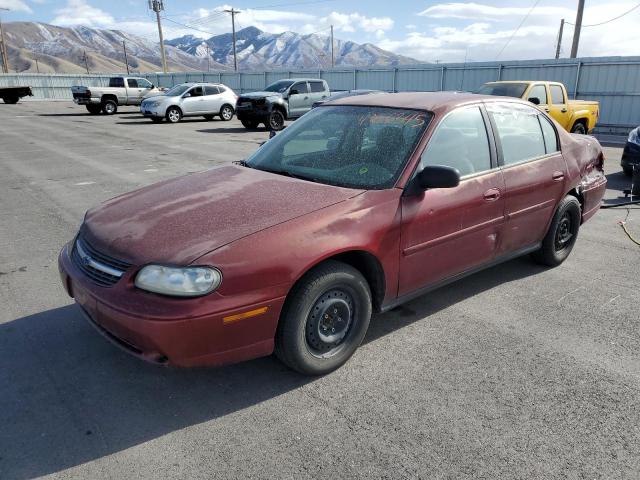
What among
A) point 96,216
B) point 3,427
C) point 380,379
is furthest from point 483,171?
point 3,427

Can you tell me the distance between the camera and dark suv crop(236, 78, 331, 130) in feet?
59.7

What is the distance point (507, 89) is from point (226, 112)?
1367cm

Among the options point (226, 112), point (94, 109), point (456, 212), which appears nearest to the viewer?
point (456, 212)

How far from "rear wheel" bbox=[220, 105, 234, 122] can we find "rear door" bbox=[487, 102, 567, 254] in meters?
19.4

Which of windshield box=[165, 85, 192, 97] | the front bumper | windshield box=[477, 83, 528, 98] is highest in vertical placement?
windshield box=[477, 83, 528, 98]

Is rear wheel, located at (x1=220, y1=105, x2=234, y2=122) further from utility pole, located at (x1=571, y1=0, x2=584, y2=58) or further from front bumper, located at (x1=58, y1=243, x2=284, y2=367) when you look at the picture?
front bumper, located at (x1=58, y1=243, x2=284, y2=367)

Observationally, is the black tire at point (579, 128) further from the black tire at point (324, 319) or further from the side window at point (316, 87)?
the black tire at point (324, 319)

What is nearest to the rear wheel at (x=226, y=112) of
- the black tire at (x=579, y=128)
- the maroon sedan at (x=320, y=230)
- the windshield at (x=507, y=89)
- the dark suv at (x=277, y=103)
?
the dark suv at (x=277, y=103)

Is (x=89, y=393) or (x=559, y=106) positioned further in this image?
(x=559, y=106)

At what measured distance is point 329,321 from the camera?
9.74 ft

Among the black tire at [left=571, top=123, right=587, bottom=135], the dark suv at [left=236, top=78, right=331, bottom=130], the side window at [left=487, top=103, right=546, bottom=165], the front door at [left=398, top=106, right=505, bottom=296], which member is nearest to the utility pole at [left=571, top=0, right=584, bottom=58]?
the black tire at [left=571, top=123, right=587, bottom=135]

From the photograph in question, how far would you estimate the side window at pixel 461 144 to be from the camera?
3424 mm

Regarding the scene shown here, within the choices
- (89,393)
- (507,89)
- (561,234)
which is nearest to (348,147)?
(89,393)

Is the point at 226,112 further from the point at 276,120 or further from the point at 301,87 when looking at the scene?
the point at 276,120
